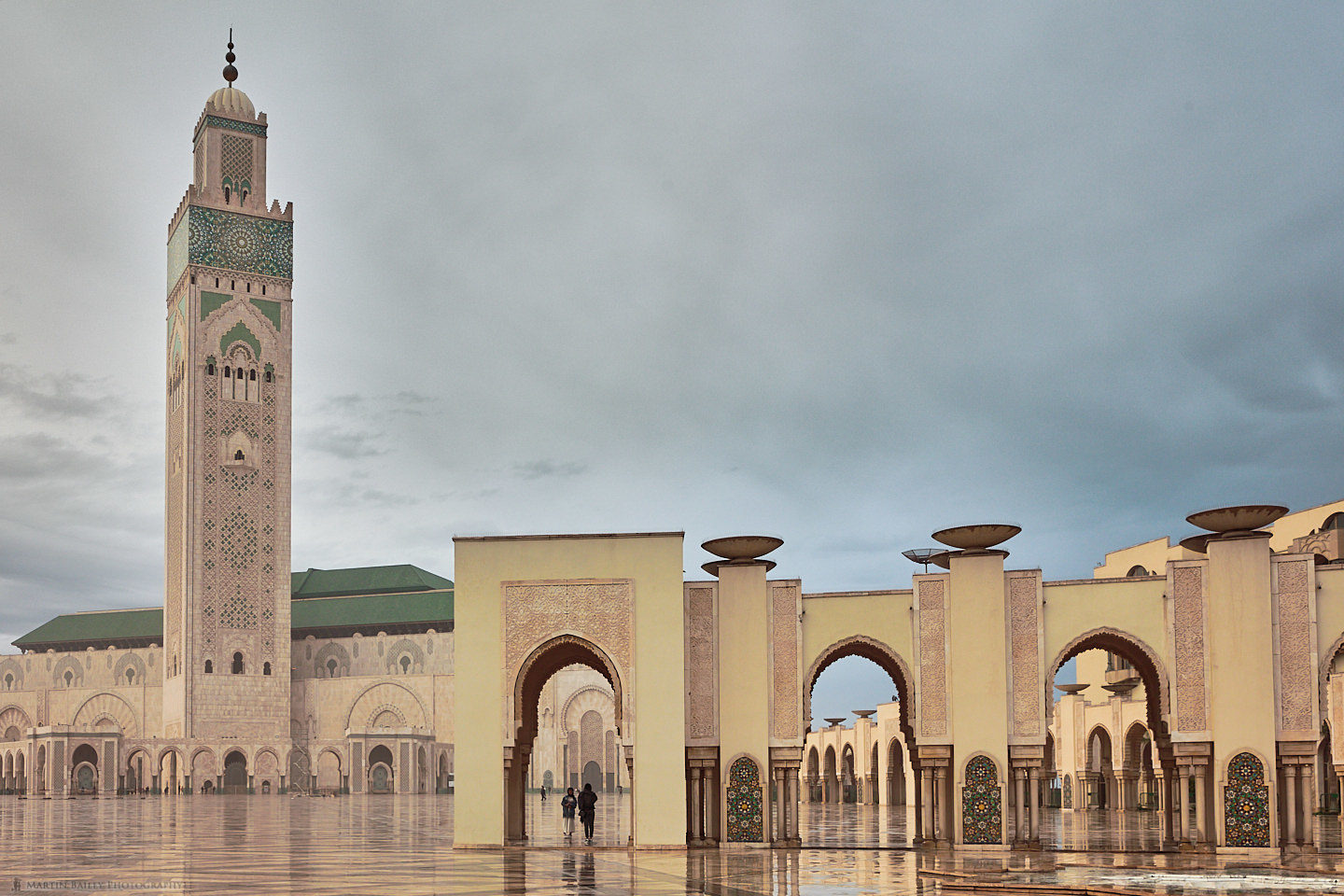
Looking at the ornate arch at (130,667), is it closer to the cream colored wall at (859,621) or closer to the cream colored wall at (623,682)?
the cream colored wall at (623,682)

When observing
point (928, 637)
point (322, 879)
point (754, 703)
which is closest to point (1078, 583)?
point (928, 637)

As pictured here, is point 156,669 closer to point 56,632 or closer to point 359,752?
point 56,632

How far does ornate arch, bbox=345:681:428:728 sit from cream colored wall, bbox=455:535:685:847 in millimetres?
40849

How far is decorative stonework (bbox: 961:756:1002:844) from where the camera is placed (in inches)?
637

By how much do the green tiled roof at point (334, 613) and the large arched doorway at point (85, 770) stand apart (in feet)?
28.7

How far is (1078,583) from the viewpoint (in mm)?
16484

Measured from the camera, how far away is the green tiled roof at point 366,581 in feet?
205

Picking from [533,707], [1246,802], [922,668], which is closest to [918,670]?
[922,668]

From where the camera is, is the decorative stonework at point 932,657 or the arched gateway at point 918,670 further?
the decorative stonework at point 932,657

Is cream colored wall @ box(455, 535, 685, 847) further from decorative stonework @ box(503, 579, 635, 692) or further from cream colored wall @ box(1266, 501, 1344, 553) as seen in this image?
cream colored wall @ box(1266, 501, 1344, 553)

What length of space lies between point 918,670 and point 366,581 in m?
49.4

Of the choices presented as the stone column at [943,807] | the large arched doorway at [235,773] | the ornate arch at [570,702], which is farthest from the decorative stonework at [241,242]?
the stone column at [943,807]

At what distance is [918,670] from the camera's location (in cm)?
1677

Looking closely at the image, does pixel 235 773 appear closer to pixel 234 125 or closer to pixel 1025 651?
pixel 234 125
